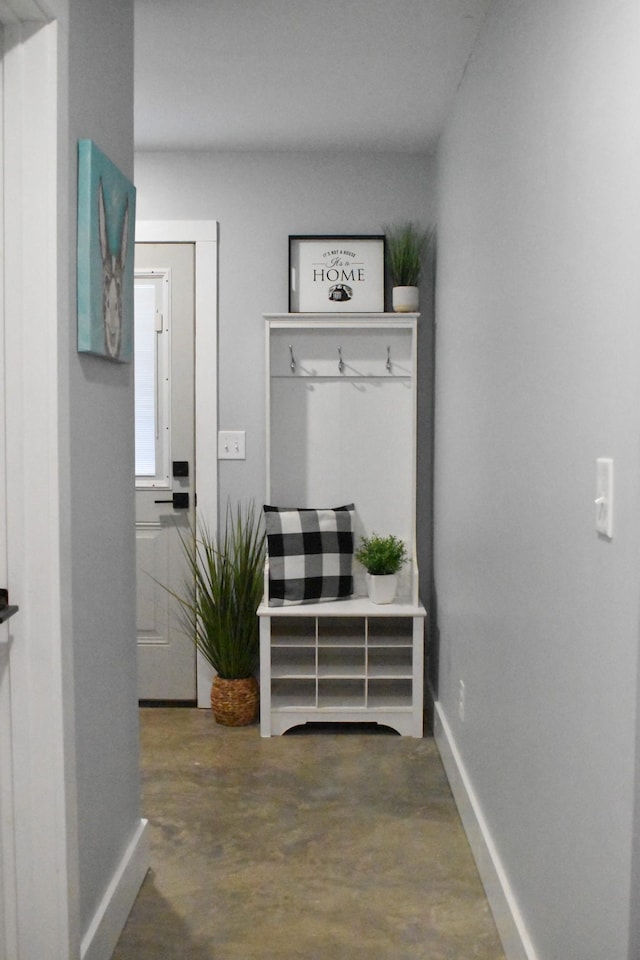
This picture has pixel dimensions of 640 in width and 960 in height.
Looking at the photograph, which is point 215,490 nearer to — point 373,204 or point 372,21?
point 373,204

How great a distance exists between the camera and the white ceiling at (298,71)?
2.45m

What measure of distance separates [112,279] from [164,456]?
1845 mm

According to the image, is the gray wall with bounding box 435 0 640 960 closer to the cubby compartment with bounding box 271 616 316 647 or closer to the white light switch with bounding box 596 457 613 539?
the white light switch with bounding box 596 457 613 539

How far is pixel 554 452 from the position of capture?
1655mm

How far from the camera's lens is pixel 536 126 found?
181 centimetres

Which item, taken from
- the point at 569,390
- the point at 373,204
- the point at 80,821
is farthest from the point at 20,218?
the point at 373,204

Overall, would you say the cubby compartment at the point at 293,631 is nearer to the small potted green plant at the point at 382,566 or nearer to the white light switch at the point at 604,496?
the small potted green plant at the point at 382,566

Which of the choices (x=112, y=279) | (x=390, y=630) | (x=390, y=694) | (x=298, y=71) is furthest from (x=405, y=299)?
(x=112, y=279)

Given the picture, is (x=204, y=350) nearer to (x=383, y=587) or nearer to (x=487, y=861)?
(x=383, y=587)

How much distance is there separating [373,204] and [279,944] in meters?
2.86

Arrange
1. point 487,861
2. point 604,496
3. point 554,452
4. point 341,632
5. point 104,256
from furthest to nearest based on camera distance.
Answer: point 341,632 → point 487,861 → point 104,256 → point 554,452 → point 604,496

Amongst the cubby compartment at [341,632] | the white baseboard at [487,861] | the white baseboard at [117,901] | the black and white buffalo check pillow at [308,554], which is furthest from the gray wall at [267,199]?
the white baseboard at [117,901]

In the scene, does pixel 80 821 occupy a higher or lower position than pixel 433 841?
higher

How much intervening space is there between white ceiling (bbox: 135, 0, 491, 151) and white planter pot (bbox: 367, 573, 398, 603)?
5.87 feet
